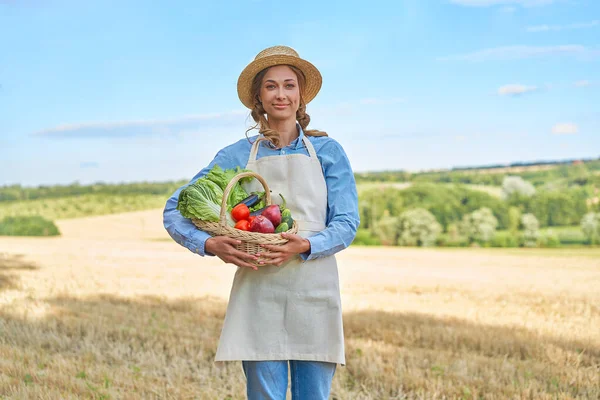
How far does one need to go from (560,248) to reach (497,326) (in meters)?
7.73

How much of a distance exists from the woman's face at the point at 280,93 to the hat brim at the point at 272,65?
0.05 m

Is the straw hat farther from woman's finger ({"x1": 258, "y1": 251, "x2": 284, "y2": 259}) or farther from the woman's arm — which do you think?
woman's finger ({"x1": 258, "y1": 251, "x2": 284, "y2": 259})

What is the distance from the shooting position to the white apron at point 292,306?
136 inches

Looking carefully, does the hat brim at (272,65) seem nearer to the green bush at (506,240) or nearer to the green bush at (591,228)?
the green bush at (506,240)

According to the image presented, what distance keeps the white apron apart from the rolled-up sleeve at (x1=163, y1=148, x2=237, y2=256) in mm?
327

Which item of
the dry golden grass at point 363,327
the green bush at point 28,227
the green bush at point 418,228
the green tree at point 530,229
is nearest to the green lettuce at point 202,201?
the dry golden grass at point 363,327

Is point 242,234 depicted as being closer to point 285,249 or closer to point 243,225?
point 243,225

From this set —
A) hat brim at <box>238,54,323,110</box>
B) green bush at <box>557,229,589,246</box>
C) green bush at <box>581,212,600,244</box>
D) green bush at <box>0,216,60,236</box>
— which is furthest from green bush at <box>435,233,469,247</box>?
hat brim at <box>238,54,323,110</box>

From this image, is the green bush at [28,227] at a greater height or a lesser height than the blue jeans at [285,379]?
greater

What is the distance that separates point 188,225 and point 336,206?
0.79 meters

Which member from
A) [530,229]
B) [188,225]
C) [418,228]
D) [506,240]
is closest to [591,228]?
[530,229]

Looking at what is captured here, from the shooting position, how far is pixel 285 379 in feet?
11.7

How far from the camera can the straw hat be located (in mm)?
3654

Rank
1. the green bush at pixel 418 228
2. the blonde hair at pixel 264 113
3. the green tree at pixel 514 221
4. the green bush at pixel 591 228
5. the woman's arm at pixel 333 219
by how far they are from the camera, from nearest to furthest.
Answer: the woman's arm at pixel 333 219 < the blonde hair at pixel 264 113 < the green bush at pixel 591 228 < the green tree at pixel 514 221 < the green bush at pixel 418 228
